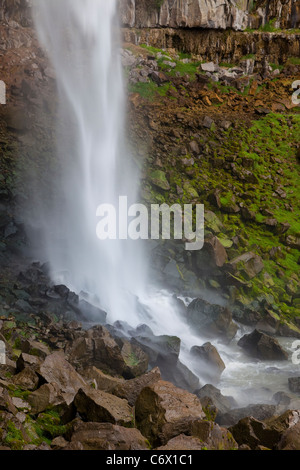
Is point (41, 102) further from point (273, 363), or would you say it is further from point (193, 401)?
point (193, 401)

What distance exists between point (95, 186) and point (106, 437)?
55.7ft

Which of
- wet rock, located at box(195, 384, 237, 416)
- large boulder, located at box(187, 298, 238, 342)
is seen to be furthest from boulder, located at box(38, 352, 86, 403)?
large boulder, located at box(187, 298, 238, 342)

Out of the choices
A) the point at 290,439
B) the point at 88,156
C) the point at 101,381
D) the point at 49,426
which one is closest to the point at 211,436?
the point at 290,439

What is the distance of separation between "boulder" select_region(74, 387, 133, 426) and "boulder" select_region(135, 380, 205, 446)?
0.81ft

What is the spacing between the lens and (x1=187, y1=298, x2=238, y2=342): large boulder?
14.5m

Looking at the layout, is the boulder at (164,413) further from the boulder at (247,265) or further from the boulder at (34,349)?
the boulder at (247,265)

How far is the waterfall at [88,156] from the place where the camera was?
1648 centimetres

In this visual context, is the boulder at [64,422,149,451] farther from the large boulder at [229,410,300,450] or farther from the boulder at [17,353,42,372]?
the boulder at [17,353,42,372]

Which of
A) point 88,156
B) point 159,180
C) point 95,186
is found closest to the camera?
point 159,180

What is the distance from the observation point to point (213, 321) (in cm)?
1457

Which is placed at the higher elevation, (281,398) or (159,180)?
(159,180)

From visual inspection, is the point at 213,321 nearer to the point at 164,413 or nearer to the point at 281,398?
the point at 281,398

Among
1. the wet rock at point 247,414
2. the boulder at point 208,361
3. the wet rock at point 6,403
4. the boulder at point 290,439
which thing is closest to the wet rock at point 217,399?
the wet rock at point 247,414

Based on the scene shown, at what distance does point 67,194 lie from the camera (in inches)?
789
